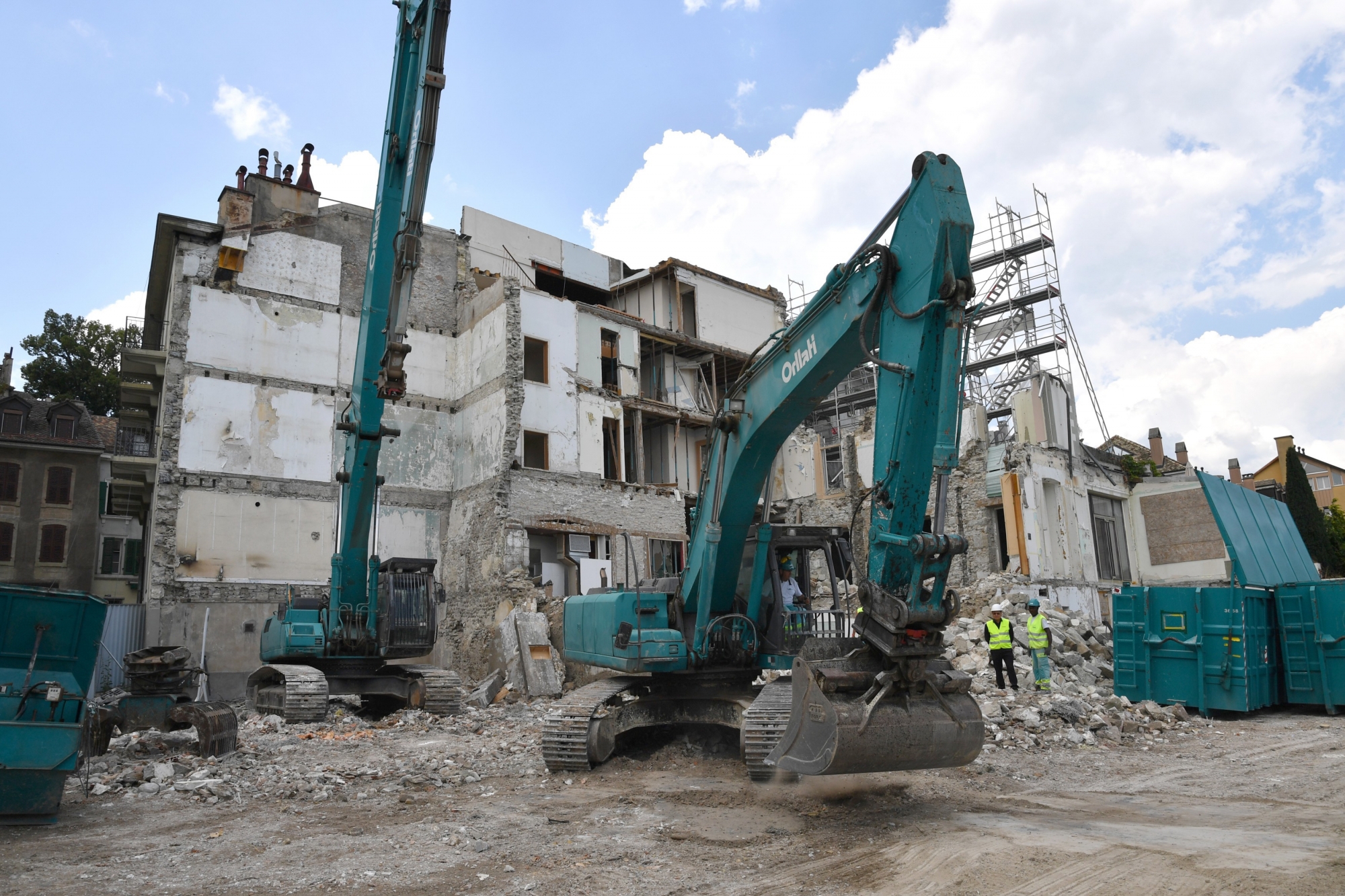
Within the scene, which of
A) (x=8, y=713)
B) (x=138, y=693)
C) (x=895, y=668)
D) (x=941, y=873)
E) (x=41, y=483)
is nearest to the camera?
(x=941, y=873)

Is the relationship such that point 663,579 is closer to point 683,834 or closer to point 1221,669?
point 683,834

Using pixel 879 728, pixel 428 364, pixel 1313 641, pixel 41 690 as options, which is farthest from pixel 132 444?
pixel 1313 641

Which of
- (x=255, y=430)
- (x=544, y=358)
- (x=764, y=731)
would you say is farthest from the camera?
(x=544, y=358)

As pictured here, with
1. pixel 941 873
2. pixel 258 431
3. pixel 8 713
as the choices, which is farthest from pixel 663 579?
pixel 258 431

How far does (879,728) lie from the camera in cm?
573

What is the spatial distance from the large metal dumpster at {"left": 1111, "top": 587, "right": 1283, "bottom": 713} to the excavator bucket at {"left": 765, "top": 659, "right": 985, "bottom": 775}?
8883mm

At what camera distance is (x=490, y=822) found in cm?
693

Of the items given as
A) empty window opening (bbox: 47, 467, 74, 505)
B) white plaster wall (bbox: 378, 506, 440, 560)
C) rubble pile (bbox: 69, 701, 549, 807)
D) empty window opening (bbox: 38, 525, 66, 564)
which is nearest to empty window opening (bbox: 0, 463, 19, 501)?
empty window opening (bbox: 47, 467, 74, 505)

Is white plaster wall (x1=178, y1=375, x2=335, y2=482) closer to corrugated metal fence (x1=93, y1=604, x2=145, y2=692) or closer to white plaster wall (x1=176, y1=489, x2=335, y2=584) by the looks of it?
white plaster wall (x1=176, y1=489, x2=335, y2=584)

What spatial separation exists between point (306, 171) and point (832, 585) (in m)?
22.4

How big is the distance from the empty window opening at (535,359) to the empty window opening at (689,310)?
655 centimetres

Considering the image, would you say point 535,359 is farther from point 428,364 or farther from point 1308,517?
point 1308,517

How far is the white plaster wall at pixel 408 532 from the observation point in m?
24.4

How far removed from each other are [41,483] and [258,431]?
48.6ft
